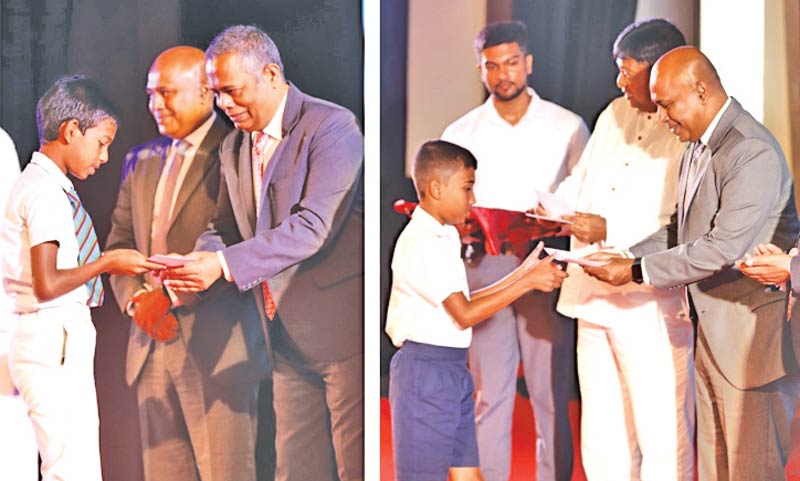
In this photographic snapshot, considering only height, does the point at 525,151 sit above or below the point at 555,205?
above

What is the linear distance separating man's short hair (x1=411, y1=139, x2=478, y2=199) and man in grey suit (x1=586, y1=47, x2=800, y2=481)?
77cm

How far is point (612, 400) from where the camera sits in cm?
356

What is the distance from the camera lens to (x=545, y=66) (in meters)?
3.66

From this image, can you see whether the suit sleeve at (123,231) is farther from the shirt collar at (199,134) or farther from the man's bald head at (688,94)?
the man's bald head at (688,94)

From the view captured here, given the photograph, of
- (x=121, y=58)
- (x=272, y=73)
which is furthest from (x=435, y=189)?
(x=121, y=58)

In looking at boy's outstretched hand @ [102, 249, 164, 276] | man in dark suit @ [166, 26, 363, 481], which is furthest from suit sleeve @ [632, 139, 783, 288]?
boy's outstretched hand @ [102, 249, 164, 276]

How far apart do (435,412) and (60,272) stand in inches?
63.8

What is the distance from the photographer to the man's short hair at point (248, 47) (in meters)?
3.75

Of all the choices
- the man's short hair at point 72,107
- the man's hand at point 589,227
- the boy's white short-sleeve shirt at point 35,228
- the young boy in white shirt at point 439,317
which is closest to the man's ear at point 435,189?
the young boy in white shirt at point 439,317

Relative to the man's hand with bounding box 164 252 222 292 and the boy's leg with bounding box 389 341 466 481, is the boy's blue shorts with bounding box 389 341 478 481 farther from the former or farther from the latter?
the man's hand with bounding box 164 252 222 292

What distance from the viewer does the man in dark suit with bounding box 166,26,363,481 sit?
372 cm

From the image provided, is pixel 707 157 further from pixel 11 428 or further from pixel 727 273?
pixel 11 428

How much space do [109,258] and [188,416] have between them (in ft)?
2.39

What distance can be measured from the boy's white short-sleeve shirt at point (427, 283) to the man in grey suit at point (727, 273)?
0.73 m
